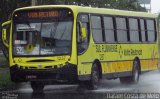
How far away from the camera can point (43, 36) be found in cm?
1994

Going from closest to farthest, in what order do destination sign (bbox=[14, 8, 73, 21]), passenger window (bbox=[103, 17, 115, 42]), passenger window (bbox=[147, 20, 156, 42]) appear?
destination sign (bbox=[14, 8, 73, 21]), passenger window (bbox=[103, 17, 115, 42]), passenger window (bbox=[147, 20, 156, 42])

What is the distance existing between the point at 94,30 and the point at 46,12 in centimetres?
199

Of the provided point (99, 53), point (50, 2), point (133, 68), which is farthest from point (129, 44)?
point (50, 2)

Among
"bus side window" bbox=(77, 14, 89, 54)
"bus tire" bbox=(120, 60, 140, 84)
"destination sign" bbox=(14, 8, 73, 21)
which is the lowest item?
"bus tire" bbox=(120, 60, 140, 84)

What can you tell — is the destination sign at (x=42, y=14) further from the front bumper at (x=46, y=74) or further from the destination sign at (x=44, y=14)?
the front bumper at (x=46, y=74)

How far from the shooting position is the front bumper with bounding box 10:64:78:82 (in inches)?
764

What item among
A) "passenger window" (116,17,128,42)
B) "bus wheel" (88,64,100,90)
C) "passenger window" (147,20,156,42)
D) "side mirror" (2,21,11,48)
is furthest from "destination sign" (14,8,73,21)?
"passenger window" (147,20,156,42)

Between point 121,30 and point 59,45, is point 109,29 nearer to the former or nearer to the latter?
point 121,30

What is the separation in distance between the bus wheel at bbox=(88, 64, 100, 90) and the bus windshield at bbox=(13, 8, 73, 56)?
5.91 feet

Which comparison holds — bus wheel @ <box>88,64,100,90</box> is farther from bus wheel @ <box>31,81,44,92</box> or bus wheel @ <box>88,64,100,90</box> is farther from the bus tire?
the bus tire

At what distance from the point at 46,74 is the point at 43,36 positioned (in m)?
1.24

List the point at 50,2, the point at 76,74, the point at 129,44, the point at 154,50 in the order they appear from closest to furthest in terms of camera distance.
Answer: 1. the point at 76,74
2. the point at 129,44
3. the point at 154,50
4. the point at 50,2

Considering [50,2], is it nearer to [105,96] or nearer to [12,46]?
[12,46]

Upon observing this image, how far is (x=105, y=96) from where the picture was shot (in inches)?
722
